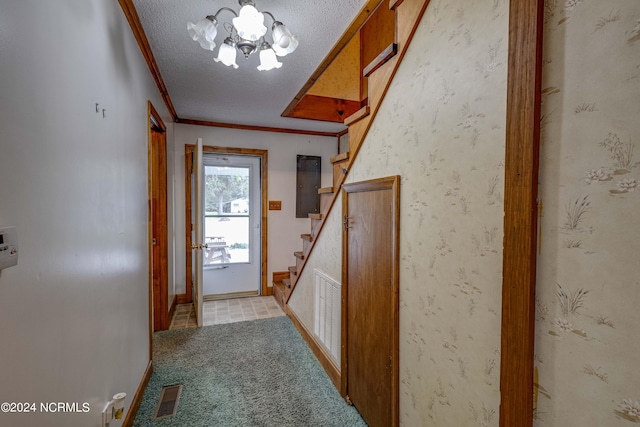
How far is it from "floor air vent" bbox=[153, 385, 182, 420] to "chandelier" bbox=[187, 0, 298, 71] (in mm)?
2145

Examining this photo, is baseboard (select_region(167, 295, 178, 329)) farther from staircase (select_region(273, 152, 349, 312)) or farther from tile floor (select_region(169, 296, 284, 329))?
staircase (select_region(273, 152, 349, 312))

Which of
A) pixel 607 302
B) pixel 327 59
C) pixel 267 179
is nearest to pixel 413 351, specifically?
pixel 607 302

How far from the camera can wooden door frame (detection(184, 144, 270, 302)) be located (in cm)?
376

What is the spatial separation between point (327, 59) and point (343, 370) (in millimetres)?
2203

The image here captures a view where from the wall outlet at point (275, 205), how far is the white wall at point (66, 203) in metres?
2.49

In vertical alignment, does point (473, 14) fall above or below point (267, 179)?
above

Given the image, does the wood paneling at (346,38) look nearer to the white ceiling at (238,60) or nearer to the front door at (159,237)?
the white ceiling at (238,60)

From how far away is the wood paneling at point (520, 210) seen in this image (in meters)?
0.76

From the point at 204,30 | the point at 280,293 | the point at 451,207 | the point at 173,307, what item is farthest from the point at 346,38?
the point at 173,307

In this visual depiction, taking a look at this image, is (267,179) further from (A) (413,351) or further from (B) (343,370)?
(A) (413,351)

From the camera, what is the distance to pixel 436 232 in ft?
3.78

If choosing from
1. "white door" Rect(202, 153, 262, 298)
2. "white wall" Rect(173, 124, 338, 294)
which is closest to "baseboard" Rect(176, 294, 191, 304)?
"white door" Rect(202, 153, 262, 298)

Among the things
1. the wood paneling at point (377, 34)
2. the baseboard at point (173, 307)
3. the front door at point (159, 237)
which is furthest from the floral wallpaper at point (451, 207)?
the baseboard at point (173, 307)

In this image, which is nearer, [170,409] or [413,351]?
[413,351]
